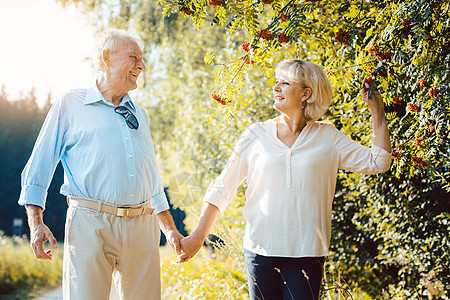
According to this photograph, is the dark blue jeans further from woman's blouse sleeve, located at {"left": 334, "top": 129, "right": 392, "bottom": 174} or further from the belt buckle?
the belt buckle

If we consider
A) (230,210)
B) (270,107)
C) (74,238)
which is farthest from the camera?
(230,210)

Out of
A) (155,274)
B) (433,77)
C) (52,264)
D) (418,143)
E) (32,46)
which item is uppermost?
(32,46)

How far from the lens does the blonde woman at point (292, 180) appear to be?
2.01m

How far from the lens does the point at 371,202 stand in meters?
3.62

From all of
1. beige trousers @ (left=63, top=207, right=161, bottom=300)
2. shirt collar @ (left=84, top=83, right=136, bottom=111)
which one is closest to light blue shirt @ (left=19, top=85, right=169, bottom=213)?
shirt collar @ (left=84, top=83, right=136, bottom=111)

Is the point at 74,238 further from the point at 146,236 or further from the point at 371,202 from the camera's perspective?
the point at 371,202

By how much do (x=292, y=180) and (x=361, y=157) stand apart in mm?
364

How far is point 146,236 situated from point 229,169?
528 mm

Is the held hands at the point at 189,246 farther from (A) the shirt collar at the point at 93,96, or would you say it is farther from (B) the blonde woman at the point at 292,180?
(A) the shirt collar at the point at 93,96

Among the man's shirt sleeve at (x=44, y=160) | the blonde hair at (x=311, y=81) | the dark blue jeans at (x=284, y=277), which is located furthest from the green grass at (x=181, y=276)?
the man's shirt sleeve at (x=44, y=160)

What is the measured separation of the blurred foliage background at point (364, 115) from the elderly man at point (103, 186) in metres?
0.54

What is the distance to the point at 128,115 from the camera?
7.53 ft

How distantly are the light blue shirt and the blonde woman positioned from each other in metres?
0.41

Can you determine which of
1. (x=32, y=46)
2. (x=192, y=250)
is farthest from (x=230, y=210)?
(x=32, y=46)
